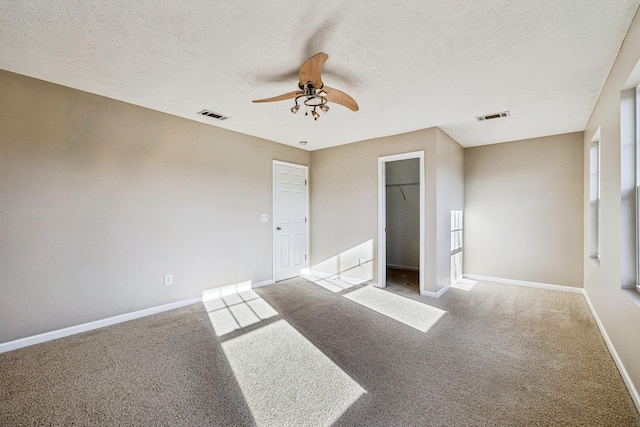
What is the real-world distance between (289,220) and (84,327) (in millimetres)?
3114

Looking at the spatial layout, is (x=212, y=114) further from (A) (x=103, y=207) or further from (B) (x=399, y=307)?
(B) (x=399, y=307)

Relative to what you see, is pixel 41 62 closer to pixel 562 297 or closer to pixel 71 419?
pixel 71 419

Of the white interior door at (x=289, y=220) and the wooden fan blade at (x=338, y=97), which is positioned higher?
the wooden fan blade at (x=338, y=97)

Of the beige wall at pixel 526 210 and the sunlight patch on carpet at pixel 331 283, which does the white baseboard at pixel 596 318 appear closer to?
the beige wall at pixel 526 210

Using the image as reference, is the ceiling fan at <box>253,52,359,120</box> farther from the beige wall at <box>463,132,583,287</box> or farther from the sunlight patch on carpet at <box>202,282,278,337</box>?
Result: the beige wall at <box>463,132,583,287</box>

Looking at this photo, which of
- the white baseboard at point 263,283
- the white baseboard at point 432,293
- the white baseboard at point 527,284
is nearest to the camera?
the white baseboard at point 432,293

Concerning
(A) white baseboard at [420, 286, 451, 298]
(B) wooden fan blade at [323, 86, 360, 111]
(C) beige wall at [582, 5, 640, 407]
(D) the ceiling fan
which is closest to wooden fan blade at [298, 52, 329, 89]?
(D) the ceiling fan

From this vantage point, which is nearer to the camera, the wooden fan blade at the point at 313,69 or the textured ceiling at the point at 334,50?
the textured ceiling at the point at 334,50

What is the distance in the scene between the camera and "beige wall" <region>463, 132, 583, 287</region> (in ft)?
14.4

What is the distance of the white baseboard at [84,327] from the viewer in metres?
2.58

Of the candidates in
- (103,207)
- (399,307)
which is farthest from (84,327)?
(399,307)

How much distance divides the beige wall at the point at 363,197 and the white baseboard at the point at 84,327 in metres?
2.58

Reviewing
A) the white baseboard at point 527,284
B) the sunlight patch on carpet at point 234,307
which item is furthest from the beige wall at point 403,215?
the sunlight patch on carpet at point 234,307

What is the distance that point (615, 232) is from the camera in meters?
2.27
